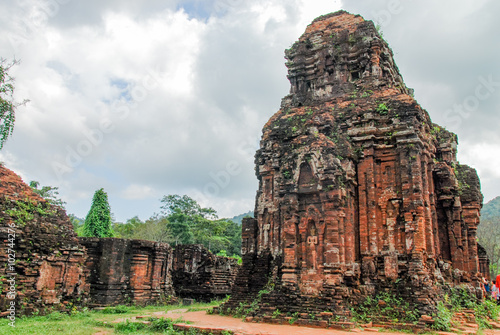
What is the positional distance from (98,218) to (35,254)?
1479 centimetres

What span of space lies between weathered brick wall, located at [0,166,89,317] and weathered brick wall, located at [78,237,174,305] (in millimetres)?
1169

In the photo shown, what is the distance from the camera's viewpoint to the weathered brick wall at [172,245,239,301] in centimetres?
1995

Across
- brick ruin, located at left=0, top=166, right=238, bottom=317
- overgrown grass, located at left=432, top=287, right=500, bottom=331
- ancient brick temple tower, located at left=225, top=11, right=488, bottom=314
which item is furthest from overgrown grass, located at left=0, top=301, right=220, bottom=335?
overgrown grass, located at left=432, top=287, right=500, bottom=331

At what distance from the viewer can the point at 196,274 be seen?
20.2 m

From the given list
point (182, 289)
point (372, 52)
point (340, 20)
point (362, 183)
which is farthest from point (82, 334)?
point (340, 20)

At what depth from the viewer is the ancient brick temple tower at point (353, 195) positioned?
11.3m

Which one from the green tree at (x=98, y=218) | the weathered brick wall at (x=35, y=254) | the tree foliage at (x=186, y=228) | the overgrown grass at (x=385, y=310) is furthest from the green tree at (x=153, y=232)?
the overgrown grass at (x=385, y=310)

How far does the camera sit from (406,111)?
1275 centimetres

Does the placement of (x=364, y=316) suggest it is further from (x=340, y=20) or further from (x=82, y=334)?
(x=340, y=20)

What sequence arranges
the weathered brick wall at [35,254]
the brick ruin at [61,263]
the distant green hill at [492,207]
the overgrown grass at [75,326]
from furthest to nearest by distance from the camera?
the distant green hill at [492,207] < the brick ruin at [61,263] < the weathered brick wall at [35,254] < the overgrown grass at [75,326]

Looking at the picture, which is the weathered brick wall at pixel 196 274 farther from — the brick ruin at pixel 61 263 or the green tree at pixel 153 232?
the green tree at pixel 153 232

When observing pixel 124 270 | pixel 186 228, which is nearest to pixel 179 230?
pixel 186 228

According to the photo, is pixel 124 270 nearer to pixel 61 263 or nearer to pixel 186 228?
pixel 61 263

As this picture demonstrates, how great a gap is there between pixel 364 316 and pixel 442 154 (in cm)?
786
